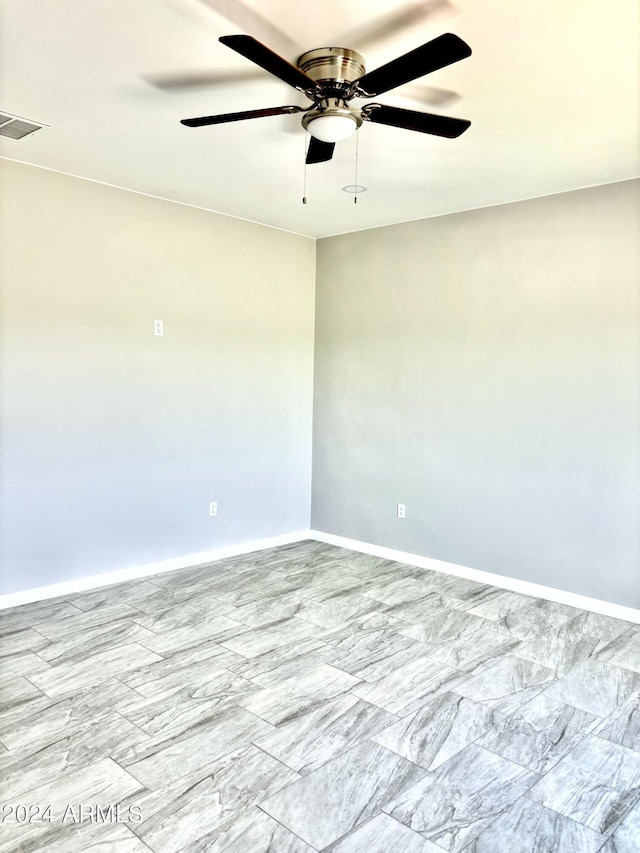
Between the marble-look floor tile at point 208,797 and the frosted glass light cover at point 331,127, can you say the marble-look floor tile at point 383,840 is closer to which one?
the marble-look floor tile at point 208,797

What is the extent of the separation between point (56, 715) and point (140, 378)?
224 centimetres

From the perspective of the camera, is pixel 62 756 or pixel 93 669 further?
pixel 93 669

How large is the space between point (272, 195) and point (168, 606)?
8.90ft

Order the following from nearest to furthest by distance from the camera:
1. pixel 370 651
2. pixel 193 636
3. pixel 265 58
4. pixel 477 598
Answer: pixel 265 58, pixel 370 651, pixel 193 636, pixel 477 598

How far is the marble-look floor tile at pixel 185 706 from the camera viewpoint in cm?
244

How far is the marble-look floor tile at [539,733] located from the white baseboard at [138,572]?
2.62 m

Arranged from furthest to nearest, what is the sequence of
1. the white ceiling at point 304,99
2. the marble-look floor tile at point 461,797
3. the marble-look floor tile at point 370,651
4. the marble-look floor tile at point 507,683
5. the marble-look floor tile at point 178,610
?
the marble-look floor tile at point 178,610 < the marble-look floor tile at point 370,651 < the marble-look floor tile at point 507,683 < the white ceiling at point 304,99 < the marble-look floor tile at point 461,797

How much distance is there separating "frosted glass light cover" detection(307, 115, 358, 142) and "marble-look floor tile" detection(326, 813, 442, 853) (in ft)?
7.89

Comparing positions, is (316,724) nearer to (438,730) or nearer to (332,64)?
(438,730)

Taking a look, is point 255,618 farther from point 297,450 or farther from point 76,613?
point 297,450

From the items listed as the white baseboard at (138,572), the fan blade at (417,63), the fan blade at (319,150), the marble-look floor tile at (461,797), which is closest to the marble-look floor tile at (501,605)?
the marble-look floor tile at (461,797)

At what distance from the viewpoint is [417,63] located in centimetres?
181

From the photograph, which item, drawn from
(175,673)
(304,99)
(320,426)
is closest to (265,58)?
(304,99)

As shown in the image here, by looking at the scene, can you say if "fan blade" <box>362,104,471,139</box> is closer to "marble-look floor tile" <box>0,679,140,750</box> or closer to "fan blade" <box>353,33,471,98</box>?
"fan blade" <box>353,33,471,98</box>
